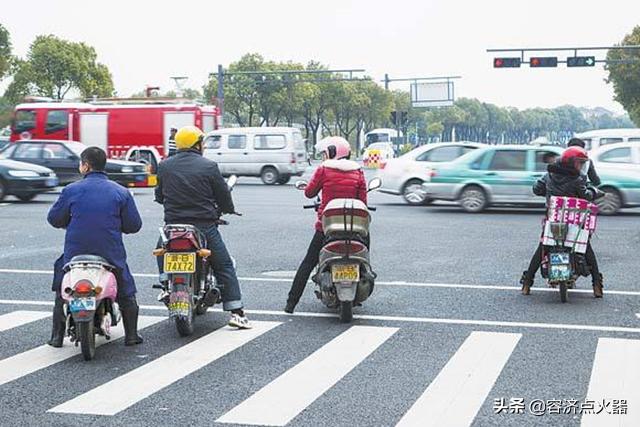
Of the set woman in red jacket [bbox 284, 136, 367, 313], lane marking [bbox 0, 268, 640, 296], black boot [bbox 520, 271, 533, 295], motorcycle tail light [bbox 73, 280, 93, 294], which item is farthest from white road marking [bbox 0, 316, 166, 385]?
black boot [bbox 520, 271, 533, 295]

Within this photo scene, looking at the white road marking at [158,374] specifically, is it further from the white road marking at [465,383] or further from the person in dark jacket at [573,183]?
the person in dark jacket at [573,183]

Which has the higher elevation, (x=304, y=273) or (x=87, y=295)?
(x=87, y=295)

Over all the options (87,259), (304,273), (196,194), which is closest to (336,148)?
(304,273)

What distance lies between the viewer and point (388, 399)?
6047 mm

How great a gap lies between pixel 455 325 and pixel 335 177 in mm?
1659

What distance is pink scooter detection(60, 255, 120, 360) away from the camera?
7.04 meters

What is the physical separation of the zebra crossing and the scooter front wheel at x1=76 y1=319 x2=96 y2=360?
78 mm

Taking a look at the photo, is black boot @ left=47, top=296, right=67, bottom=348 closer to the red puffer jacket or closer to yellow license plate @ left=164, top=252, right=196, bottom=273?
yellow license plate @ left=164, top=252, right=196, bottom=273

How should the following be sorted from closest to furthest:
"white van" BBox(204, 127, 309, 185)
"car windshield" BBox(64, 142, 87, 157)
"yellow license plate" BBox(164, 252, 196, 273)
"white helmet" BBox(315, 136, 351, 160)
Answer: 1. "yellow license plate" BBox(164, 252, 196, 273)
2. "white helmet" BBox(315, 136, 351, 160)
3. "car windshield" BBox(64, 142, 87, 157)
4. "white van" BBox(204, 127, 309, 185)

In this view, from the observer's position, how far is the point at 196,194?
26.7 ft

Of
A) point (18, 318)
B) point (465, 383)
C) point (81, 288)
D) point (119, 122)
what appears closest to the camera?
point (465, 383)

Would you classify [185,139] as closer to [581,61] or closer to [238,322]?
[238,322]

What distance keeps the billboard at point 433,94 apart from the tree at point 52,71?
2409 centimetres

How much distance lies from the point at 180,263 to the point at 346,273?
5.06 ft
